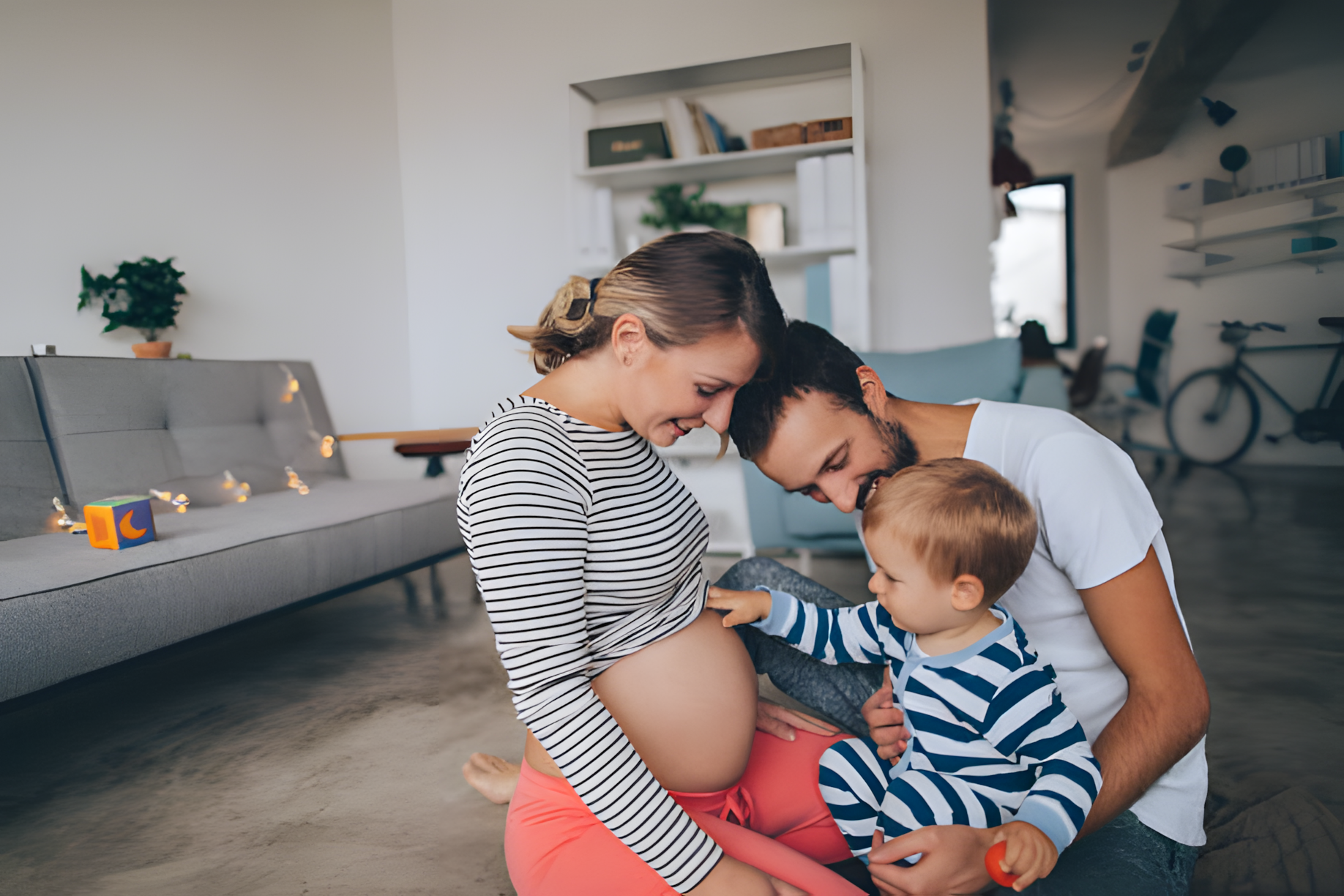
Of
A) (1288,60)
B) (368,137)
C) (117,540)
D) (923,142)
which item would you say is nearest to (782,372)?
(117,540)

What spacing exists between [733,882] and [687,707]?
7.7 inches

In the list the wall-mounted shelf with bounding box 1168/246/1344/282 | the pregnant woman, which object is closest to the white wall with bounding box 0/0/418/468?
the pregnant woman

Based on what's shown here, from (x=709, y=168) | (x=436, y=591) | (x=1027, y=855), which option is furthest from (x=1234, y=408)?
(x=1027, y=855)

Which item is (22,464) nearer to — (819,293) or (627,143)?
(627,143)

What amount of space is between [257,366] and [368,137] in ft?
6.16

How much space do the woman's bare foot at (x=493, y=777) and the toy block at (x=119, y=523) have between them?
0.97 meters

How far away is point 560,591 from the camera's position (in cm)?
70

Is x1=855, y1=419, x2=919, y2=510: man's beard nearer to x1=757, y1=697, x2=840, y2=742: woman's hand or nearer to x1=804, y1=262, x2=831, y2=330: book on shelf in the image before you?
x1=757, y1=697, x2=840, y2=742: woman's hand

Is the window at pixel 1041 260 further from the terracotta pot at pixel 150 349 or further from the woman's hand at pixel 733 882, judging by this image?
the woman's hand at pixel 733 882

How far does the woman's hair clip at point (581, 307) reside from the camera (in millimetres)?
815

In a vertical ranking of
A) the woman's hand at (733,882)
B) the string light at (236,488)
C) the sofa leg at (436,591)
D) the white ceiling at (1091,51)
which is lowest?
the sofa leg at (436,591)

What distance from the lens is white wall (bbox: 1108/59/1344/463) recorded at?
11.2 ft

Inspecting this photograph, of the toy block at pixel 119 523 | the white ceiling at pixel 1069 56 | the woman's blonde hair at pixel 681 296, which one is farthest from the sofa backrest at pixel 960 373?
the white ceiling at pixel 1069 56

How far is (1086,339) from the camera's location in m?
7.26
